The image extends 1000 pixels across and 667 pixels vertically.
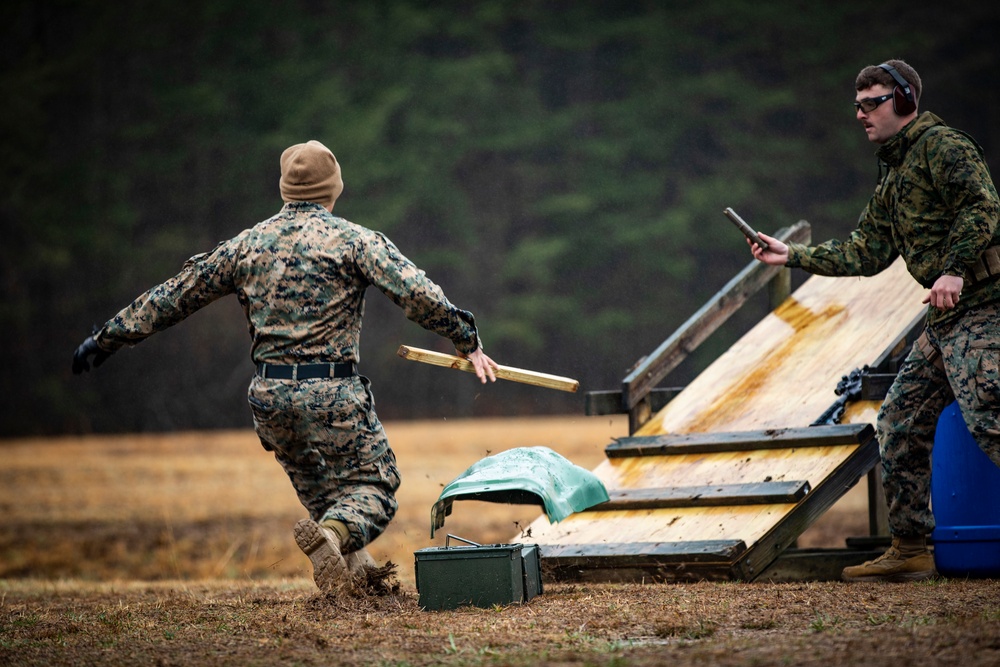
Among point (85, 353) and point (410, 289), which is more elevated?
point (410, 289)

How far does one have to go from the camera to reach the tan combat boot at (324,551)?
505cm

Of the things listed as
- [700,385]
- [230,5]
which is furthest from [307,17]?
[700,385]

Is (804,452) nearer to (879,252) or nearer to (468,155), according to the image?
(879,252)

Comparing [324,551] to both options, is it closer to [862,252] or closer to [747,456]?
[747,456]

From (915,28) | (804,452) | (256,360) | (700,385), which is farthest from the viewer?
(915,28)

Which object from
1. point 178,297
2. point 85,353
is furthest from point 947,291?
point 85,353

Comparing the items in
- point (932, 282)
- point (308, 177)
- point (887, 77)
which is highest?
point (887, 77)

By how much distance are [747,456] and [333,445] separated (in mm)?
2426

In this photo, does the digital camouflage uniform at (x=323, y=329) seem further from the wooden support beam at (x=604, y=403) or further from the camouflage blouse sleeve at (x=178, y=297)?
the wooden support beam at (x=604, y=403)

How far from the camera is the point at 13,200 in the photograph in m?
30.6

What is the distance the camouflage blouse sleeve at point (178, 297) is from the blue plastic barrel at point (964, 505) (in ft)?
11.6

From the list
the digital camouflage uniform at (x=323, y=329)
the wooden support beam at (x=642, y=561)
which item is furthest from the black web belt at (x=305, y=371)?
the wooden support beam at (x=642, y=561)

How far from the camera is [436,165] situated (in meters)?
31.7

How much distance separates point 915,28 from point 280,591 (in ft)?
100
